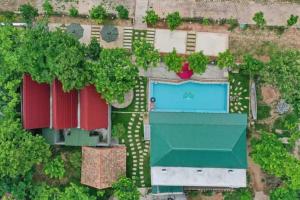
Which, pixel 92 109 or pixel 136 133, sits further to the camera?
pixel 136 133

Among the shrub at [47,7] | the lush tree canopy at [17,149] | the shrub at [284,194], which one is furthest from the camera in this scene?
the shrub at [47,7]

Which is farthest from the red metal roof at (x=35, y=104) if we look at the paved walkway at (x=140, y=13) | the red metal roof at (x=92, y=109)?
the paved walkway at (x=140, y=13)

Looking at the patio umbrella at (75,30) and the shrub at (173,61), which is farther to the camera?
the patio umbrella at (75,30)

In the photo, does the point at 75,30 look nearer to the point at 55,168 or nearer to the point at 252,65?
the point at 55,168

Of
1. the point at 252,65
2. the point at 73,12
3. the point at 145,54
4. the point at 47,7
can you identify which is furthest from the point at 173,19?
the point at 47,7

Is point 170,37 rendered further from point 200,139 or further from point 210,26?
point 200,139

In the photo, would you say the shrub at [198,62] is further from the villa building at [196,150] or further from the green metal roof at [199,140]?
the green metal roof at [199,140]

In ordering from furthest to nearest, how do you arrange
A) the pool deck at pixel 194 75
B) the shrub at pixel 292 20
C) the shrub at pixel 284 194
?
the pool deck at pixel 194 75 → the shrub at pixel 292 20 → the shrub at pixel 284 194
